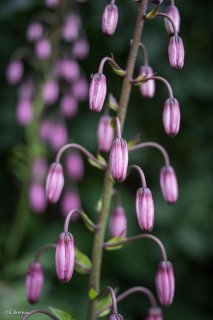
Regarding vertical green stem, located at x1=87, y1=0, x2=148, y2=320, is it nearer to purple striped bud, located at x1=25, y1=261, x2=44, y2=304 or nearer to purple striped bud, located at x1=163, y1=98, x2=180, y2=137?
purple striped bud, located at x1=163, y1=98, x2=180, y2=137

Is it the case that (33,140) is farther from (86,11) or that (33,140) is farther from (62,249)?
(62,249)

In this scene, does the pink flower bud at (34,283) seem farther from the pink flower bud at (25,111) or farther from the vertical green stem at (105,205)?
the pink flower bud at (25,111)

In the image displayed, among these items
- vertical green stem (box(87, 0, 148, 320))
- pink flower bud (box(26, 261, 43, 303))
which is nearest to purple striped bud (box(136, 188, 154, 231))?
vertical green stem (box(87, 0, 148, 320))

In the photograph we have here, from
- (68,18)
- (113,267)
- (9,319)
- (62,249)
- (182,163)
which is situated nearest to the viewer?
(62,249)

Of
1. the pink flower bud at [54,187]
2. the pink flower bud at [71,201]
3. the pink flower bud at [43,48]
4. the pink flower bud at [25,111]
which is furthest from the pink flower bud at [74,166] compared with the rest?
the pink flower bud at [54,187]

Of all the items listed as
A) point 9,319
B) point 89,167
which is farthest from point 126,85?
point 89,167

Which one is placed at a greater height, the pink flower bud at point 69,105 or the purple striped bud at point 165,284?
the pink flower bud at point 69,105

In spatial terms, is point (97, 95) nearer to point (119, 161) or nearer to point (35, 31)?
point (119, 161)
